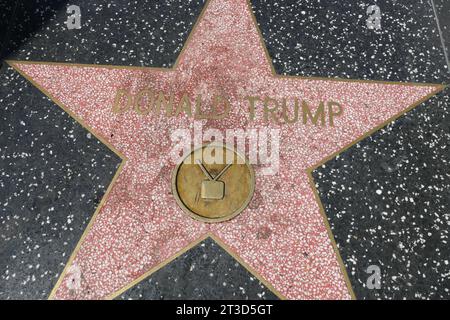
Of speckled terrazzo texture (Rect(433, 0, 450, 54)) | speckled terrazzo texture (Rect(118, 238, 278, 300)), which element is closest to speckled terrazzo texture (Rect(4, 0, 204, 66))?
speckled terrazzo texture (Rect(118, 238, 278, 300))

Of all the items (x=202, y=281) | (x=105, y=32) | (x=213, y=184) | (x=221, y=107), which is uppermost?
A: (x=105, y=32)

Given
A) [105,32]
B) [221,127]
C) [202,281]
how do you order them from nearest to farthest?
[202,281] → [221,127] → [105,32]

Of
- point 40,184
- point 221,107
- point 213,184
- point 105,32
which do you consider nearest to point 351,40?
point 221,107

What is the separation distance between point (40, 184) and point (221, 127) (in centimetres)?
61

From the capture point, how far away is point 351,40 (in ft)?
4.46

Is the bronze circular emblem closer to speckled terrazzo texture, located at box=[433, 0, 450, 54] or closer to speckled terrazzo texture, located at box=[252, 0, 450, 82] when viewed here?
speckled terrazzo texture, located at box=[252, 0, 450, 82]

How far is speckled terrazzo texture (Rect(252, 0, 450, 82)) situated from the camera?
1.31 m

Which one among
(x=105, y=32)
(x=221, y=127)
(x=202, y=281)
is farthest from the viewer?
(x=105, y=32)

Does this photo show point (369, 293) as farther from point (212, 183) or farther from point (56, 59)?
point (56, 59)

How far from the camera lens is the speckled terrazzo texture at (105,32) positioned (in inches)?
51.7

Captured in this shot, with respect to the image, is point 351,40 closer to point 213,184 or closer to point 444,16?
point 444,16

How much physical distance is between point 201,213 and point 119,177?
11.4 inches
